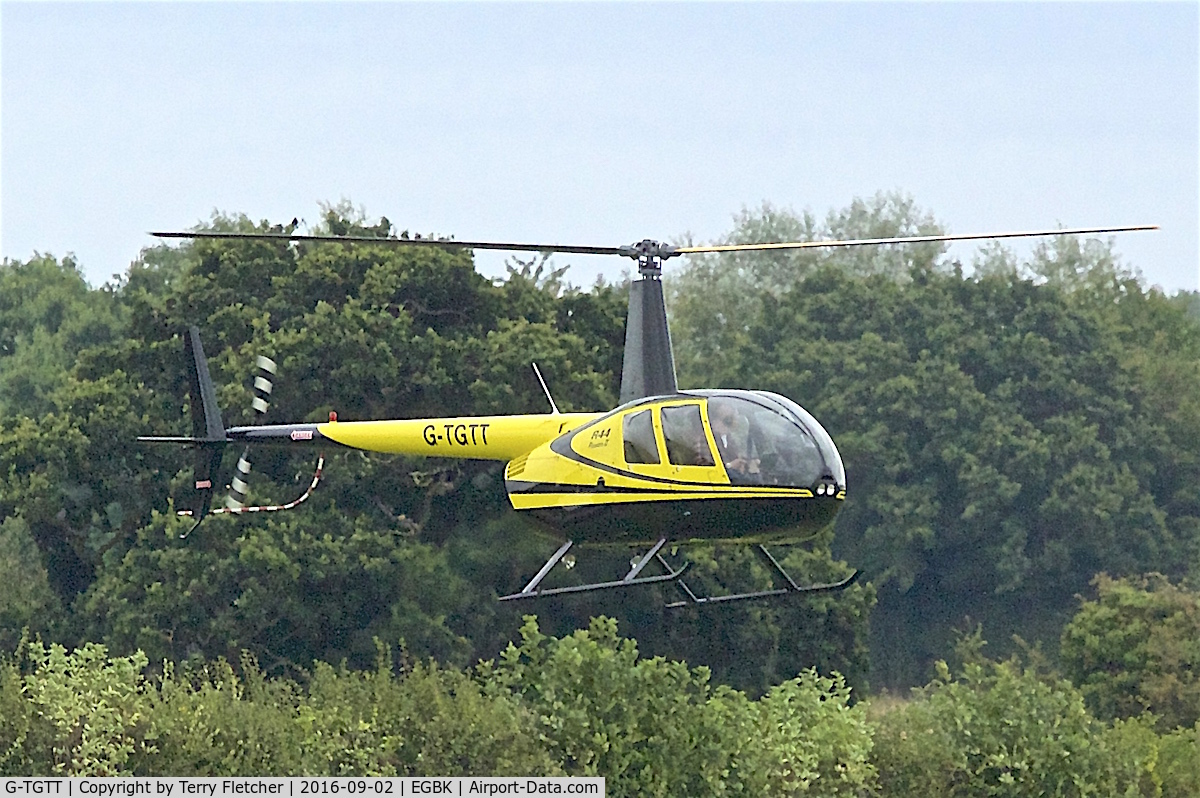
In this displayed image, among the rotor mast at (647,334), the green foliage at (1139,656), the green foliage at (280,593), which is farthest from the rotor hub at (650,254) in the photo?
the green foliage at (1139,656)

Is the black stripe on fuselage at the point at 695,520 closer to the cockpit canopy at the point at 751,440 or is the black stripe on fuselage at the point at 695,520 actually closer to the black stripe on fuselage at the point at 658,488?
the black stripe on fuselage at the point at 658,488

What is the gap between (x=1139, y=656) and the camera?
4428 cm

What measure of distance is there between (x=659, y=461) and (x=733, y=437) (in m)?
0.70

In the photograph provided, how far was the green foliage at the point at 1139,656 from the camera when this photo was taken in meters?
43.4

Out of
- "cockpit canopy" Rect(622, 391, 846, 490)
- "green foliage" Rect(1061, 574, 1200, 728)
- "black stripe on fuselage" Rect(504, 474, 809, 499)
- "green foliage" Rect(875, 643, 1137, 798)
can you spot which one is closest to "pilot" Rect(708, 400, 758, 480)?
"cockpit canopy" Rect(622, 391, 846, 490)

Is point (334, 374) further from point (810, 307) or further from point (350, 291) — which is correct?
point (810, 307)

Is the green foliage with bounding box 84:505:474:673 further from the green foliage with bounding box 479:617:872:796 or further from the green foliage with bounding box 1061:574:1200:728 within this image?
the green foliage with bounding box 1061:574:1200:728

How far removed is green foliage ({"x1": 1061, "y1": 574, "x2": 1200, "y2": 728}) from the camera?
142 ft

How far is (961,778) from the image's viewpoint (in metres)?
36.9

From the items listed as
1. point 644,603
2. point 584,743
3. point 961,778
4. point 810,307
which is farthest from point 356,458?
point 810,307

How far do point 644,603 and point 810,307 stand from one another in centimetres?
1888

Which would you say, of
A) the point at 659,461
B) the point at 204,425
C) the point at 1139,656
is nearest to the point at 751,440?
the point at 659,461

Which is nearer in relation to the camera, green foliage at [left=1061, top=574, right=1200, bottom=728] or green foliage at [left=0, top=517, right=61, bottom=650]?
green foliage at [left=1061, top=574, right=1200, bottom=728]

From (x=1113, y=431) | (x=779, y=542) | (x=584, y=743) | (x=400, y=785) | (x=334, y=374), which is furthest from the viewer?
(x=1113, y=431)
